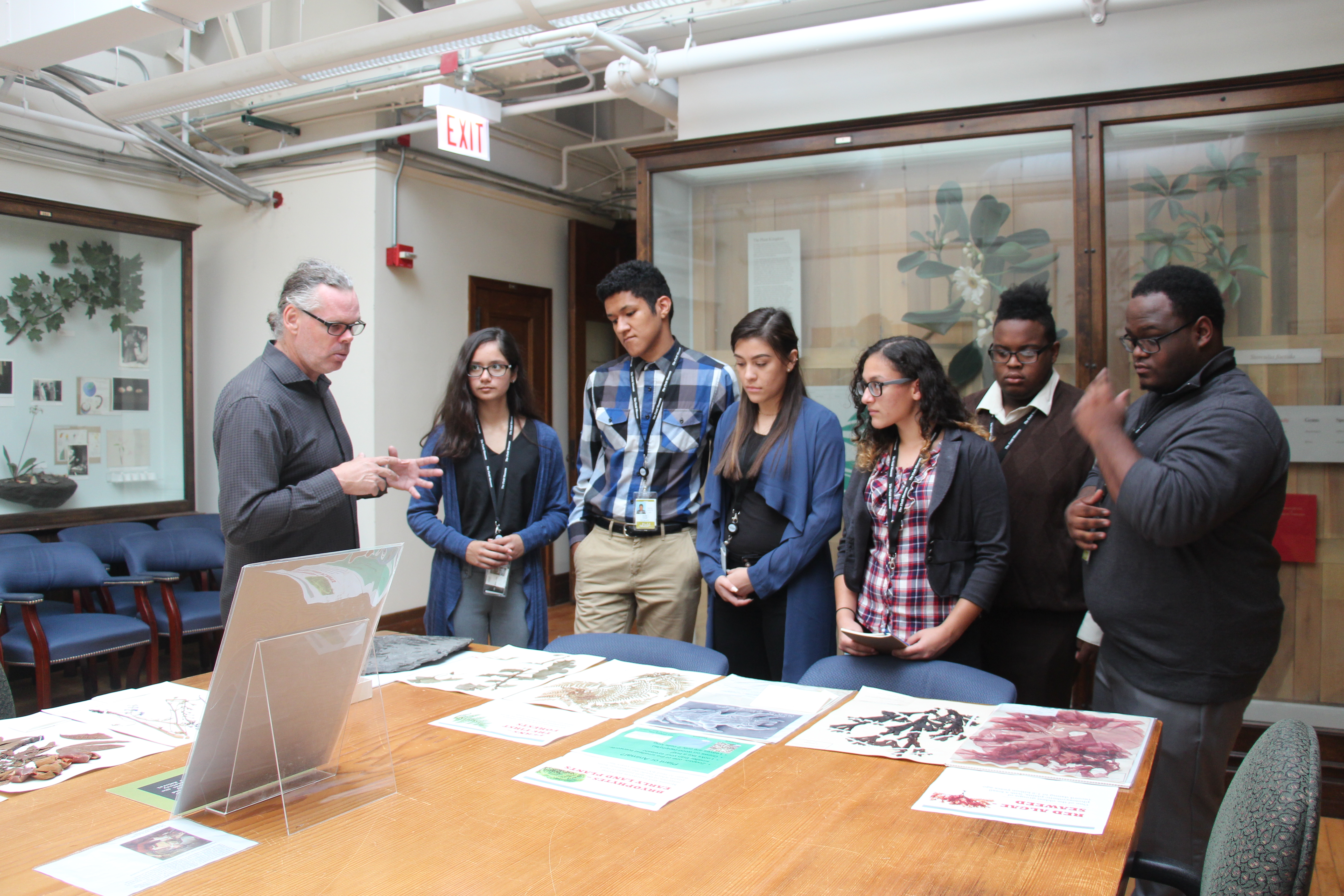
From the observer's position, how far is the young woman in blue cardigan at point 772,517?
2.74 m

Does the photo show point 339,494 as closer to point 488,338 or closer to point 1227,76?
point 488,338

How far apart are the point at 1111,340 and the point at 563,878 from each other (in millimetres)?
3161

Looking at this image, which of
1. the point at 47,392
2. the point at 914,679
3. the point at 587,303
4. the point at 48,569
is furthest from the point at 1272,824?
the point at 587,303

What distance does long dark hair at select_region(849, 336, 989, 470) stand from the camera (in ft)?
8.14

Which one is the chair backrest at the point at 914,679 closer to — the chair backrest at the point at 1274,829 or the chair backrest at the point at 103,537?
the chair backrest at the point at 1274,829

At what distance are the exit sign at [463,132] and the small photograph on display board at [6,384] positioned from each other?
9.59ft

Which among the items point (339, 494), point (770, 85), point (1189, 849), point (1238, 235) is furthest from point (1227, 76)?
point (339, 494)

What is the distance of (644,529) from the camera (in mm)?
3031

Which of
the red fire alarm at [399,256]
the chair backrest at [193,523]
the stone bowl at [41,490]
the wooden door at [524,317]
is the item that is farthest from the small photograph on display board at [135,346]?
the wooden door at [524,317]

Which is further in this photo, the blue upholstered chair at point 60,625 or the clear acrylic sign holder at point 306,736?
the blue upholstered chair at point 60,625

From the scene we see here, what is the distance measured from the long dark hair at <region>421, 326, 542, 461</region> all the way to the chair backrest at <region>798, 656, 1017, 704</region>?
148 cm

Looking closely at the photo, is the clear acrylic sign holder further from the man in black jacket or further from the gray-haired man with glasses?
the man in black jacket

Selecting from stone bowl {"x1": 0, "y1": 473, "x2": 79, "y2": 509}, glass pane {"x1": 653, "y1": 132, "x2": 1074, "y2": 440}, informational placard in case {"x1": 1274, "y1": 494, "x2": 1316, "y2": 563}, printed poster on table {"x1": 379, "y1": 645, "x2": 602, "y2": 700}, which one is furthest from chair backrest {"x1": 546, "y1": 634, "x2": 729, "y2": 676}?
stone bowl {"x1": 0, "y1": 473, "x2": 79, "y2": 509}

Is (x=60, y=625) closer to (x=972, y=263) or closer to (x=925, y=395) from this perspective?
(x=925, y=395)
